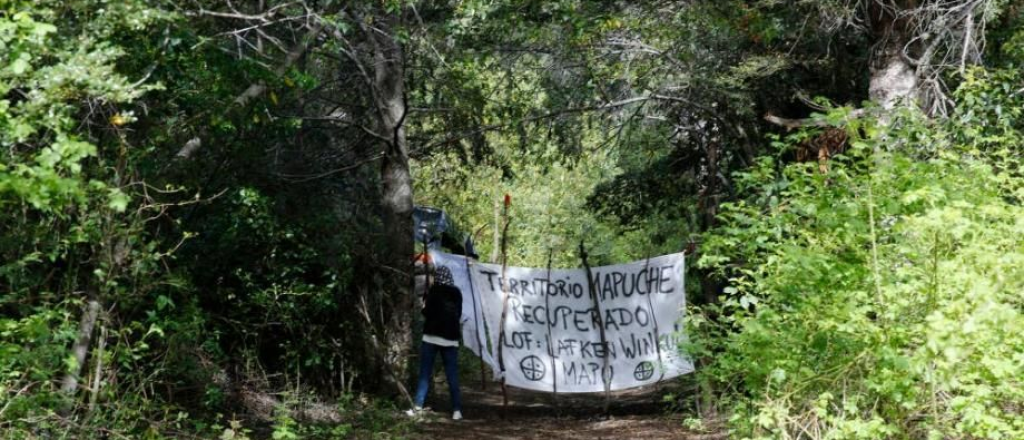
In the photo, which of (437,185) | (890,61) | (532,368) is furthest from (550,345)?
(437,185)

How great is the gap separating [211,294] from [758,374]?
5754mm

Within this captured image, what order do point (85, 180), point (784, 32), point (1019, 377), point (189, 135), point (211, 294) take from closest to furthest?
point (1019, 377), point (85, 180), point (189, 135), point (211, 294), point (784, 32)

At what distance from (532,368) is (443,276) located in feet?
4.67

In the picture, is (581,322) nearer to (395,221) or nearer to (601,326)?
(601,326)

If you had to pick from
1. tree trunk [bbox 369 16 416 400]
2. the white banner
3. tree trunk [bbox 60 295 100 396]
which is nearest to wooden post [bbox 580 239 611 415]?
the white banner

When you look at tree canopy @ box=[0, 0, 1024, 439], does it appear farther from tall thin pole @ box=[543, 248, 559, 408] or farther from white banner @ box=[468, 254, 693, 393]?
tall thin pole @ box=[543, 248, 559, 408]

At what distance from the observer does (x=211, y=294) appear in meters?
10.6

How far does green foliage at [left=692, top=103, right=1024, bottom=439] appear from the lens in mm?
5211

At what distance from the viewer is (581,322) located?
12320 mm

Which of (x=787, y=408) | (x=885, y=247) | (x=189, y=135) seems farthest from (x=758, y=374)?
(x=189, y=135)

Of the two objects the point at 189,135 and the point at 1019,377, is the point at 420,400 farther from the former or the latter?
the point at 1019,377

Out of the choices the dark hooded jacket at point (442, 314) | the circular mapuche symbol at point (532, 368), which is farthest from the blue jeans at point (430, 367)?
the circular mapuche symbol at point (532, 368)

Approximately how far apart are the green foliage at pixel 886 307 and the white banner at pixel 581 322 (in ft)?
15.2

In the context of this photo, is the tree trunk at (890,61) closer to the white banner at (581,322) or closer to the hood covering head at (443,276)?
the white banner at (581,322)
